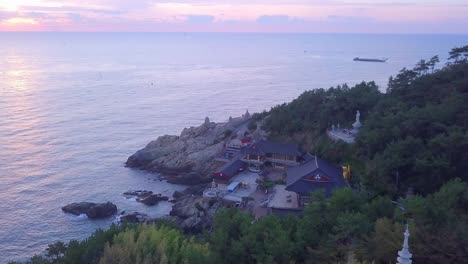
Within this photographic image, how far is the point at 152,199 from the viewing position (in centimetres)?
3114

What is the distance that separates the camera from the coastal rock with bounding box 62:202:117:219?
28.6m

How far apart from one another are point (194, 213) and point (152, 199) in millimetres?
5177

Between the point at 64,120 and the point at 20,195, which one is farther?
the point at 64,120

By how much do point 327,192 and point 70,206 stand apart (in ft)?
55.0

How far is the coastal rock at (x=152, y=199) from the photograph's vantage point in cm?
3091

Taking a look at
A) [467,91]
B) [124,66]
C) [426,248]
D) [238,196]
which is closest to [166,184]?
[238,196]

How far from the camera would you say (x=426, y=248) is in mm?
12000

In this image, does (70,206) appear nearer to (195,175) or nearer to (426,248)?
(195,175)

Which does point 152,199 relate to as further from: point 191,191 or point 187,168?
point 187,168

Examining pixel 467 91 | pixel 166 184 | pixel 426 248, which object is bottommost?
pixel 166 184

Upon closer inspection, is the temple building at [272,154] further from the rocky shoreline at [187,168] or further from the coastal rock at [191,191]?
the rocky shoreline at [187,168]

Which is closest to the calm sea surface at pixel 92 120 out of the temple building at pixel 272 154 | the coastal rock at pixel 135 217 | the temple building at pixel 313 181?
the coastal rock at pixel 135 217

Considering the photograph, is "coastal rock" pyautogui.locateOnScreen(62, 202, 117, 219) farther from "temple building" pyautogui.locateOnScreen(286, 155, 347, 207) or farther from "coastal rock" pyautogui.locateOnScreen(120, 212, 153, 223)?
"temple building" pyautogui.locateOnScreen(286, 155, 347, 207)

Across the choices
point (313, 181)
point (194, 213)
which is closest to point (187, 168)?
point (194, 213)
